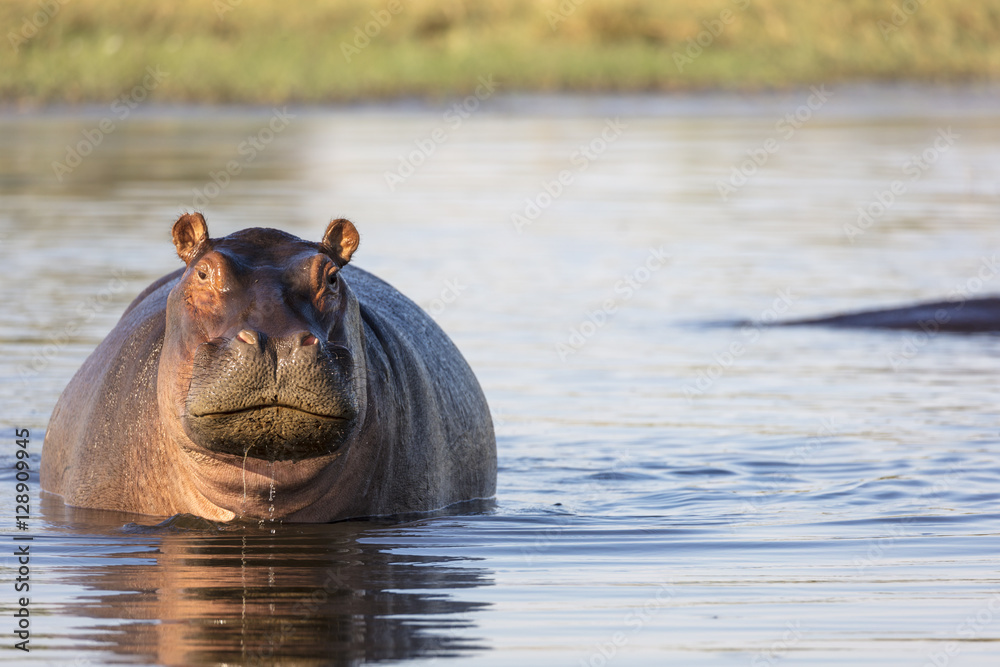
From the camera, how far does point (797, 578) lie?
6.38m

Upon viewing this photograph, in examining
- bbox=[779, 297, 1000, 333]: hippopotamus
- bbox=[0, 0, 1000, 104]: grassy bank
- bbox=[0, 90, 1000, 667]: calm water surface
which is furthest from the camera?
bbox=[0, 0, 1000, 104]: grassy bank

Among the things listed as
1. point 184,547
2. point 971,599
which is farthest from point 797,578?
point 184,547

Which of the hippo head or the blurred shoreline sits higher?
the blurred shoreline

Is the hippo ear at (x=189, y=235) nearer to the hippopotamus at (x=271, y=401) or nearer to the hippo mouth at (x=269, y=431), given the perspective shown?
the hippopotamus at (x=271, y=401)

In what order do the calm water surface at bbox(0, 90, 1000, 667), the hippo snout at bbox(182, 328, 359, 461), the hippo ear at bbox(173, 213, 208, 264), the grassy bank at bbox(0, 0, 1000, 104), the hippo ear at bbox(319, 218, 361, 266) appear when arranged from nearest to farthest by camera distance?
the calm water surface at bbox(0, 90, 1000, 667), the hippo snout at bbox(182, 328, 359, 461), the hippo ear at bbox(173, 213, 208, 264), the hippo ear at bbox(319, 218, 361, 266), the grassy bank at bbox(0, 0, 1000, 104)

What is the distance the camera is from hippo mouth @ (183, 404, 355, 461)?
232 inches

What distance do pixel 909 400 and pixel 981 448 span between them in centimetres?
142

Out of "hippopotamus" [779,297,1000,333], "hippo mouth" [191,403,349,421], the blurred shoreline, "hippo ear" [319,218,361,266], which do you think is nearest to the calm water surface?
"hippopotamus" [779,297,1000,333]

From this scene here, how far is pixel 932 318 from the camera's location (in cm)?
1278

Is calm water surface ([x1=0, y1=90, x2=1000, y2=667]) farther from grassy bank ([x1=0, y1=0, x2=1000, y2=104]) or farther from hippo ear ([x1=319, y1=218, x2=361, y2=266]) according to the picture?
grassy bank ([x1=0, y1=0, x2=1000, y2=104])

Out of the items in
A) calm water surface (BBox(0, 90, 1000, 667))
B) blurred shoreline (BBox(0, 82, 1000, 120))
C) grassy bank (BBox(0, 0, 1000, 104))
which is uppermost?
grassy bank (BBox(0, 0, 1000, 104))

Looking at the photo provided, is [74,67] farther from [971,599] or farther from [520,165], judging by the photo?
[971,599]

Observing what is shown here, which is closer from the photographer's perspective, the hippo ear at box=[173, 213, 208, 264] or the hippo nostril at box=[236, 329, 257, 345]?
the hippo nostril at box=[236, 329, 257, 345]

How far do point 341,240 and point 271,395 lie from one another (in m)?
1.09
